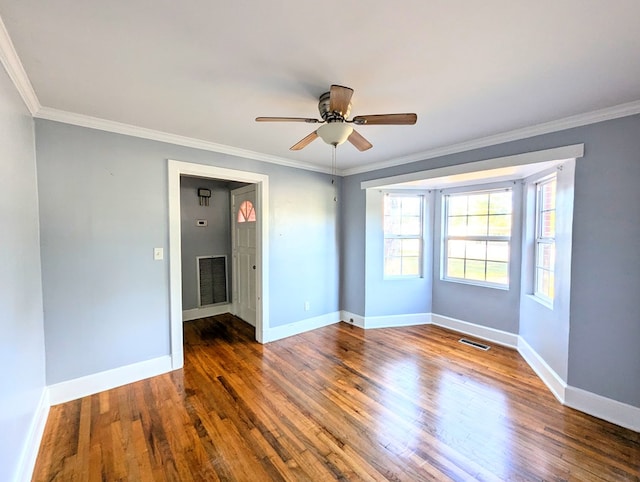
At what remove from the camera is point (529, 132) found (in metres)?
2.58

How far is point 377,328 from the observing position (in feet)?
13.3

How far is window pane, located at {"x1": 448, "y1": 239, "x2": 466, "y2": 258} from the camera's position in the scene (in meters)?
3.93

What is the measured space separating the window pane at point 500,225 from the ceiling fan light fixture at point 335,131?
8.90ft

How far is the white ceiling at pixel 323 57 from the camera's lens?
1.21 meters

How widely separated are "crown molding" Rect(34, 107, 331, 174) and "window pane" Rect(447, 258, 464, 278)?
8.62 ft

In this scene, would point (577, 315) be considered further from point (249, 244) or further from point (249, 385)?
point (249, 244)

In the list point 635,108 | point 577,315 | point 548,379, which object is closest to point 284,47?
point 635,108

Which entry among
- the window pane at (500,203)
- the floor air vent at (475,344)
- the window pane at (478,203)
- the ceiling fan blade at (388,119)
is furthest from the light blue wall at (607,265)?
the ceiling fan blade at (388,119)

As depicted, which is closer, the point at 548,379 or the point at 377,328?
the point at 548,379

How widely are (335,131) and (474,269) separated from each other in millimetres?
3028

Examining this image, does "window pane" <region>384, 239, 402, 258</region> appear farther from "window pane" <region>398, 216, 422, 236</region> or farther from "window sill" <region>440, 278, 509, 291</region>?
"window sill" <region>440, 278, 509, 291</region>

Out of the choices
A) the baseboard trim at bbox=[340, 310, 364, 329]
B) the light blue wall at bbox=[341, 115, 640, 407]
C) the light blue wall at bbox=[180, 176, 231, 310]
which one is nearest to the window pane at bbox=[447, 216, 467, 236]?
the light blue wall at bbox=[341, 115, 640, 407]

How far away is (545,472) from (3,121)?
143 inches

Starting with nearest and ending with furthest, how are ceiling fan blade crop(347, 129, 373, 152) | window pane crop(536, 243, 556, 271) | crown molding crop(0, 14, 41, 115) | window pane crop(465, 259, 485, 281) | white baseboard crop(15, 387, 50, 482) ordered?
crown molding crop(0, 14, 41, 115), white baseboard crop(15, 387, 50, 482), ceiling fan blade crop(347, 129, 373, 152), window pane crop(536, 243, 556, 271), window pane crop(465, 259, 485, 281)
